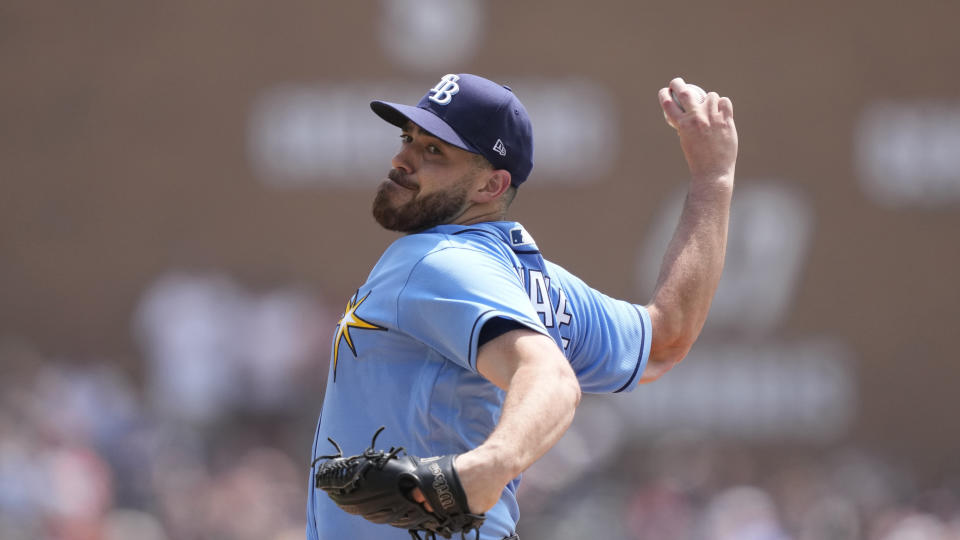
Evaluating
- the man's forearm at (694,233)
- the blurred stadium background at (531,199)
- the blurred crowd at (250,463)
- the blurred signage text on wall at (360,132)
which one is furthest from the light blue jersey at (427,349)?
the blurred signage text on wall at (360,132)

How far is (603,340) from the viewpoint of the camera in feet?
10.2

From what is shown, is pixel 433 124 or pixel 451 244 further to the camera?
pixel 433 124

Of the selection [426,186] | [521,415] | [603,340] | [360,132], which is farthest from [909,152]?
[521,415]

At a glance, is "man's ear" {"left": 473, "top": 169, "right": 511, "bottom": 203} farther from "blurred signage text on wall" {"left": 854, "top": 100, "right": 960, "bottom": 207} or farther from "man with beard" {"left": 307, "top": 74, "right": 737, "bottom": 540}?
"blurred signage text on wall" {"left": 854, "top": 100, "right": 960, "bottom": 207}

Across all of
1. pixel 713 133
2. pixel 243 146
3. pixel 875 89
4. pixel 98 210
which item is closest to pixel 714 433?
pixel 875 89

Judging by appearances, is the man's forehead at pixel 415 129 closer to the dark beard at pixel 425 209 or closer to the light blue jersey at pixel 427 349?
the dark beard at pixel 425 209

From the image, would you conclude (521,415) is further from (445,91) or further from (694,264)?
(694,264)

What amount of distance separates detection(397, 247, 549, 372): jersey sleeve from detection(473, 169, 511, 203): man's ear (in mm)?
315

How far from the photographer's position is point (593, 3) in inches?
525

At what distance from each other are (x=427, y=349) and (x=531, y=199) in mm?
10533

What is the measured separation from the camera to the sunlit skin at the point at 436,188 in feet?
9.83

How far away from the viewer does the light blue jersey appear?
8.48ft

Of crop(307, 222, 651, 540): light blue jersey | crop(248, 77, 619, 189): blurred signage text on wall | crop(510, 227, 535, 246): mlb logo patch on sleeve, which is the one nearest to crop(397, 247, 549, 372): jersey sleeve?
crop(307, 222, 651, 540): light blue jersey

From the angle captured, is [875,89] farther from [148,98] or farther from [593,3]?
[148,98]
